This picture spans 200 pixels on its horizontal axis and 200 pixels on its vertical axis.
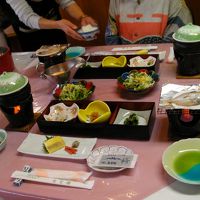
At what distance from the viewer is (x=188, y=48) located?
1323mm

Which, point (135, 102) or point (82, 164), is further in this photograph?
point (135, 102)

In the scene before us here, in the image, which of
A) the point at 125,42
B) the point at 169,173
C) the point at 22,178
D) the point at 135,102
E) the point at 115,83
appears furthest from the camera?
the point at 125,42

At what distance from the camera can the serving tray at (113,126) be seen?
108 cm

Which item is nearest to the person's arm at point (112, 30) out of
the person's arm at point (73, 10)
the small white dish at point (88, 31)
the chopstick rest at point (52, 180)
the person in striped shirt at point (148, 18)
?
the person in striped shirt at point (148, 18)

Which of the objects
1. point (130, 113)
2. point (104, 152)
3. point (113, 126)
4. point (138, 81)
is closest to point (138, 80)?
point (138, 81)

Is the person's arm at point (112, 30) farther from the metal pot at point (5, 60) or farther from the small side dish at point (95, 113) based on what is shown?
the small side dish at point (95, 113)

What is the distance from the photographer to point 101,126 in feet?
3.68

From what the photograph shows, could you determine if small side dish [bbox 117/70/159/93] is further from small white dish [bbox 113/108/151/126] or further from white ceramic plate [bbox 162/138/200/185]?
white ceramic plate [bbox 162/138/200/185]

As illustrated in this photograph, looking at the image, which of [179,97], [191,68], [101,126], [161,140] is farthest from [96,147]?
[191,68]

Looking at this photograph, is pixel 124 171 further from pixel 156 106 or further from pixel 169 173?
pixel 156 106

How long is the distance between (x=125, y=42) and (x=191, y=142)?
131 centimetres

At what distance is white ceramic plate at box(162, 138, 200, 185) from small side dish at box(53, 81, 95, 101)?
1.67 feet

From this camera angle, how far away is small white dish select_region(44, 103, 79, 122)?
1.24 m

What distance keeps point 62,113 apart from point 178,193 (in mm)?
582
